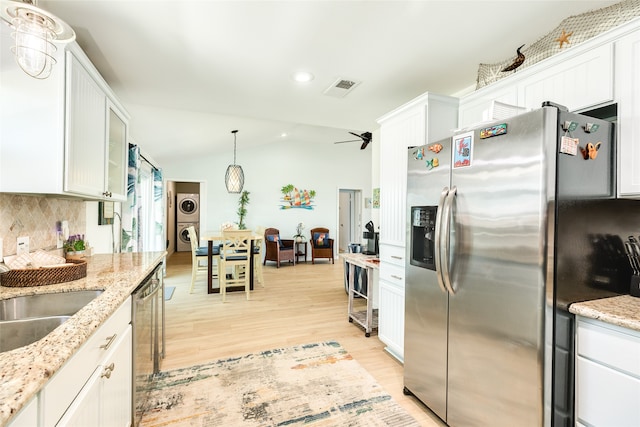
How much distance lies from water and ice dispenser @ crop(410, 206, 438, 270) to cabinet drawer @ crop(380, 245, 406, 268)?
407mm

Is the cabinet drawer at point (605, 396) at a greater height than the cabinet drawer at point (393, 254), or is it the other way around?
the cabinet drawer at point (393, 254)

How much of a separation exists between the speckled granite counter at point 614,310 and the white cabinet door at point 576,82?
3.13 ft

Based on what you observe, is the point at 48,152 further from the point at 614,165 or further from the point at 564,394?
the point at 614,165

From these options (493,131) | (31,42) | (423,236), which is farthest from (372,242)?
(31,42)

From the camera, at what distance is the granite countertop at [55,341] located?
0.62 m

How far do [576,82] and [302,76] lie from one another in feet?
5.53

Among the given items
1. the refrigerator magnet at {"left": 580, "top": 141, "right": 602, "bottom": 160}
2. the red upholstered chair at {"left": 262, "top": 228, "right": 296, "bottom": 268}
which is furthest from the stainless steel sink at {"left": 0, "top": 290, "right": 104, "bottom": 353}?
the red upholstered chair at {"left": 262, "top": 228, "right": 296, "bottom": 268}

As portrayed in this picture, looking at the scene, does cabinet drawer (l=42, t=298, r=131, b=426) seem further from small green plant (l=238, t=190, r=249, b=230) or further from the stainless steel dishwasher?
small green plant (l=238, t=190, r=249, b=230)


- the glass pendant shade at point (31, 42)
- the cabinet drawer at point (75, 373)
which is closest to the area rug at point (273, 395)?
the cabinet drawer at point (75, 373)

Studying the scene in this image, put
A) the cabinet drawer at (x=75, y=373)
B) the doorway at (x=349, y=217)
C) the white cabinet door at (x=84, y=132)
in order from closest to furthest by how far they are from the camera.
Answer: the cabinet drawer at (x=75, y=373), the white cabinet door at (x=84, y=132), the doorway at (x=349, y=217)

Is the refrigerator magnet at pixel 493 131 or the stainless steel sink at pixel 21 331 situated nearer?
the stainless steel sink at pixel 21 331

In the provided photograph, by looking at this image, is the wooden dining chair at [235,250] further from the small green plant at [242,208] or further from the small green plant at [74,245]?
the small green plant at [242,208]

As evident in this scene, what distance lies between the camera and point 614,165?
1456 millimetres

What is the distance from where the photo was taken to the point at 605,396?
48.4 inches
